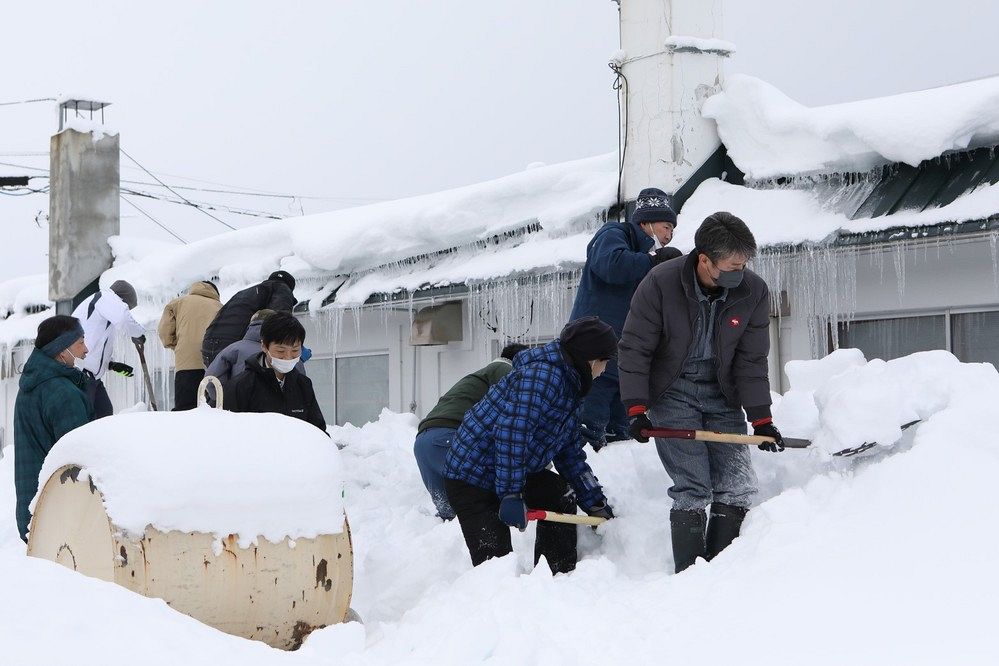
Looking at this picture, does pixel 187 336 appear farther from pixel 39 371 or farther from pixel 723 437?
pixel 723 437

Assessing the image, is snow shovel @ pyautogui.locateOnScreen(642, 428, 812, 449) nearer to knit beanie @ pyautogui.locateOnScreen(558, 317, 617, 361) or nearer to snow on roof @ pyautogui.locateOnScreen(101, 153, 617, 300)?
knit beanie @ pyautogui.locateOnScreen(558, 317, 617, 361)

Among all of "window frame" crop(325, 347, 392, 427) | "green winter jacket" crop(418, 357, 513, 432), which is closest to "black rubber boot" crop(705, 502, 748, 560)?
"green winter jacket" crop(418, 357, 513, 432)

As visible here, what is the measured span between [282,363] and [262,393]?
20 cm

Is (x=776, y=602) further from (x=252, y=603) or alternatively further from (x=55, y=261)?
(x=55, y=261)

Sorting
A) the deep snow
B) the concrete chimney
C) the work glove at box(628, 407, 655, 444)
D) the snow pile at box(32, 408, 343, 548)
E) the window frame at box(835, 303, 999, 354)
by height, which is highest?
the concrete chimney

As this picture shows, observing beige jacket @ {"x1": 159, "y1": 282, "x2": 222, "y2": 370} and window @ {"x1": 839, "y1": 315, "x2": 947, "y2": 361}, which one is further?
beige jacket @ {"x1": 159, "y1": 282, "x2": 222, "y2": 370}

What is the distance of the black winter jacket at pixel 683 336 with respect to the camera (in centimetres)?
485

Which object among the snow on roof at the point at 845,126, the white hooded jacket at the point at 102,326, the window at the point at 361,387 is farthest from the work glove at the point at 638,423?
the window at the point at 361,387

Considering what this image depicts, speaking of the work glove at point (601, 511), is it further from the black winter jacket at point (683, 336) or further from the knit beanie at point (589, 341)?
the knit beanie at point (589, 341)

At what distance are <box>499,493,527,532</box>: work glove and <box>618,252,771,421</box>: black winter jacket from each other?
638 millimetres

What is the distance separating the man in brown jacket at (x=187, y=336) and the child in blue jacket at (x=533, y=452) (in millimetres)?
3326

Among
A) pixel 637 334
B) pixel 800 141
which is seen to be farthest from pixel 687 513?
pixel 800 141

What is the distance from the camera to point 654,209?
586 centimetres

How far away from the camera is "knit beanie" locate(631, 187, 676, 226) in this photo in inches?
231
